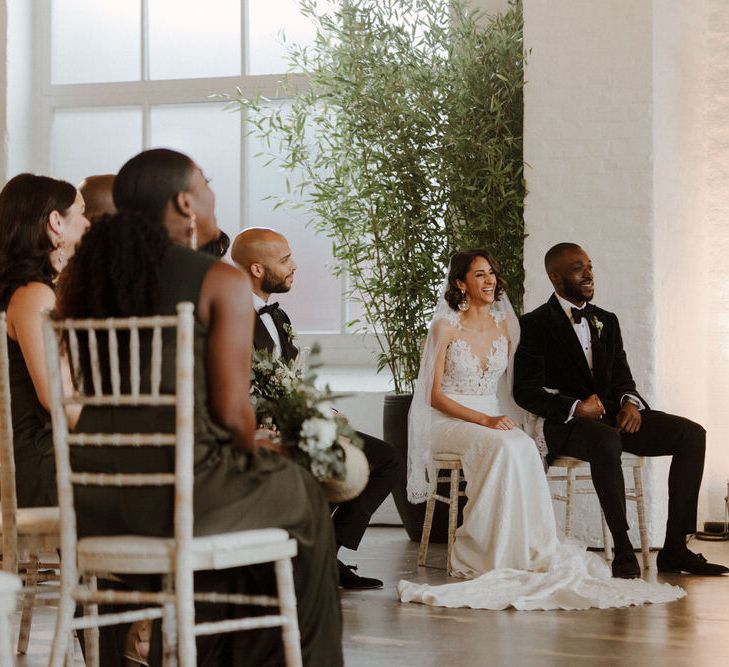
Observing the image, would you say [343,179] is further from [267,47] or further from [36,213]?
A: [36,213]

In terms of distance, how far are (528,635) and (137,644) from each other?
149 cm

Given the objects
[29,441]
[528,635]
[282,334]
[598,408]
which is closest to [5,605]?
[29,441]

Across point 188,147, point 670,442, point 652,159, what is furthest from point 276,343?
point 188,147

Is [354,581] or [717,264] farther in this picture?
[717,264]

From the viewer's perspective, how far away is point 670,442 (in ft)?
17.6

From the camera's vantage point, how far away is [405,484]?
6312mm

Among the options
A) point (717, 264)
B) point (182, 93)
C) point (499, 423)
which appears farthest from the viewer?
point (182, 93)

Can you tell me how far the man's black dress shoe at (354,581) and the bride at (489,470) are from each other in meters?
0.32

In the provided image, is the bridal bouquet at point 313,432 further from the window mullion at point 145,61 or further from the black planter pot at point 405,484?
the window mullion at point 145,61

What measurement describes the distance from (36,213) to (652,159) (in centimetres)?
369

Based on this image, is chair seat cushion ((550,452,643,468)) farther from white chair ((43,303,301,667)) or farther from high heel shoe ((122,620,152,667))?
white chair ((43,303,301,667))

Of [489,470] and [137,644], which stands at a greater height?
[489,470]

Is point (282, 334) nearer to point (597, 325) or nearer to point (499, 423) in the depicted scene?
point (499, 423)

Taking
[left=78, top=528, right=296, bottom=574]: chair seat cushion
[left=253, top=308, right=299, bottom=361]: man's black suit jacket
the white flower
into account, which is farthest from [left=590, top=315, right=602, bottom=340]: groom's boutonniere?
[left=78, top=528, right=296, bottom=574]: chair seat cushion
